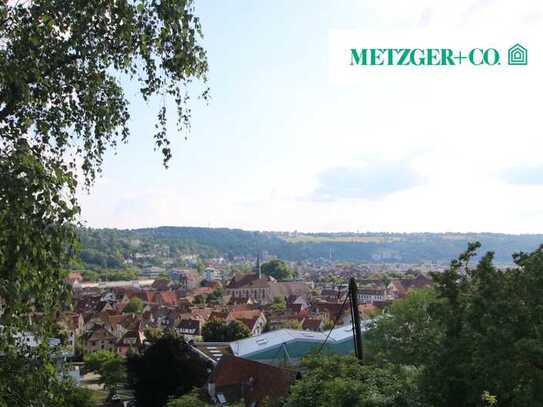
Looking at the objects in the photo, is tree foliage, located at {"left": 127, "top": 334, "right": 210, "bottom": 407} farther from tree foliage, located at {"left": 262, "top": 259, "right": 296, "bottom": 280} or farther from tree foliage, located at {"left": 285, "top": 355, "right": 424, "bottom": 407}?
tree foliage, located at {"left": 262, "top": 259, "right": 296, "bottom": 280}

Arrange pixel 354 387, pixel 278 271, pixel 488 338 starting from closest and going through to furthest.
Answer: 1. pixel 488 338
2. pixel 354 387
3. pixel 278 271

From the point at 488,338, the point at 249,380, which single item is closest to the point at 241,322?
the point at 249,380

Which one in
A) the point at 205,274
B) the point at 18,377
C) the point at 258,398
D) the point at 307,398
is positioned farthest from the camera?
the point at 205,274

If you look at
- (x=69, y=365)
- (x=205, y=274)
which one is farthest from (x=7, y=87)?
(x=205, y=274)

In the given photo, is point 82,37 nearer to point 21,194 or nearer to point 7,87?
point 7,87

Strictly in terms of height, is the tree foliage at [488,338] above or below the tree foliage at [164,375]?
above

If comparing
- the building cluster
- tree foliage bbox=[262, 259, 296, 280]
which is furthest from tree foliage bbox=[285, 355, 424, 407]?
A: tree foliage bbox=[262, 259, 296, 280]

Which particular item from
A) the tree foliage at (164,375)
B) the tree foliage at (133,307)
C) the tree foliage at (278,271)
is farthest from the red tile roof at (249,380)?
the tree foliage at (278,271)

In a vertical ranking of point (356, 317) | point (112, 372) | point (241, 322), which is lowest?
point (112, 372)

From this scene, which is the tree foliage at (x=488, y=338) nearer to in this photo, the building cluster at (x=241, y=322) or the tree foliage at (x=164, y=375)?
the building cluster at (x=241, y=322)

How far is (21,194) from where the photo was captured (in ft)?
13.8

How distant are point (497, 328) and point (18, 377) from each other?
7111mm

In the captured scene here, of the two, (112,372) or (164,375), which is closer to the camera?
(164,375)

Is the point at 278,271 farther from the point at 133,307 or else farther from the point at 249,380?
the point at 249,380
